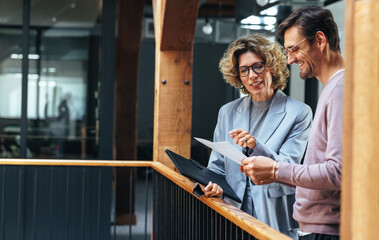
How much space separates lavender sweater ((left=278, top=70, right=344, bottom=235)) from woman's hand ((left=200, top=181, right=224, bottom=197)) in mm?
535

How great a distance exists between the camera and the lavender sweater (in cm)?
152

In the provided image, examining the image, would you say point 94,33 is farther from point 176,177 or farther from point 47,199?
point 176,177

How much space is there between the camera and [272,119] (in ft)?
7.77

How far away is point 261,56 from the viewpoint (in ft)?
8.06

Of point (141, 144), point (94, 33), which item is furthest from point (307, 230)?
point (141, 144)

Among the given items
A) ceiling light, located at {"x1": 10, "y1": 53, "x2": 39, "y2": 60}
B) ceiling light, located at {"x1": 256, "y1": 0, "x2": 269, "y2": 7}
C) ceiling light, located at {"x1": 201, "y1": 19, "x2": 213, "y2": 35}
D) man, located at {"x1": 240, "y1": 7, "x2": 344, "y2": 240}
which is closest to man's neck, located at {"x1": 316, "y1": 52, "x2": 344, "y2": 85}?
man, located at {"x1": 240, "y1": 7, "x2": 344, "y2": 240}

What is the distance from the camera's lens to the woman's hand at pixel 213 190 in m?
2.23

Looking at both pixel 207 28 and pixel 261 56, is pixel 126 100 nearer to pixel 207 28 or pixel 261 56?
pixel 207 28

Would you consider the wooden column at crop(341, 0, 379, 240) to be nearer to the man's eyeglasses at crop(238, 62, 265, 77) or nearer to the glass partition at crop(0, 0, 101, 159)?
the man's eyeglasses at crop(238, 62, 265, 77)

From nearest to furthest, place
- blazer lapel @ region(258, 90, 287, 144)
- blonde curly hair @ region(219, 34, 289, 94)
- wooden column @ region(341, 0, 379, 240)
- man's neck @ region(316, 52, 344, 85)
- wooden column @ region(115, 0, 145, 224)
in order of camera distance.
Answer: wooden column @ region(341, 0, 379, 240) → man's neck @ region(316, 52, 344, 85) → blazer lapel @ region(258, 90, 287, 144) → blonde curly hair @ region(219, 34, 289, 94) → wooden column @ region(115, 0, 145, 224)

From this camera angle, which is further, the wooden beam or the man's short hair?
the wooden beam

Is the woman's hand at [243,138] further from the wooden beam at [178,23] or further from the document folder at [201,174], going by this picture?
the wooden beam at [178,23]

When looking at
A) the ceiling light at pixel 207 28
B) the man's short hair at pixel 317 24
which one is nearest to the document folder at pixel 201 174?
the man's short hair at pixel 317 24

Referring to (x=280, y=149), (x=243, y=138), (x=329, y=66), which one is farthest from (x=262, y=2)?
(x=329, y=66)
